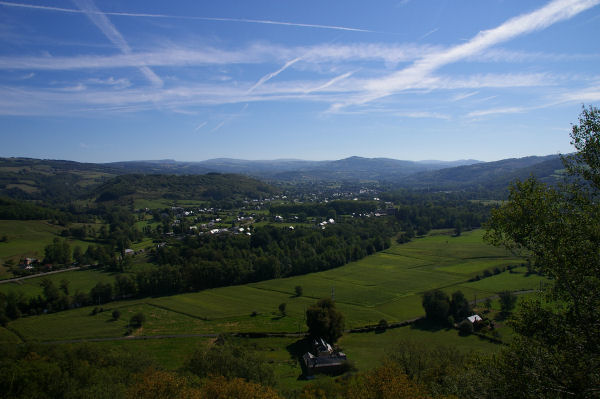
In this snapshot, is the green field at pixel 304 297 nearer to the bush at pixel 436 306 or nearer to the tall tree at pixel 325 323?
the bush at pixel 436 306

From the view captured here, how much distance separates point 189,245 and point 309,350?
159ft

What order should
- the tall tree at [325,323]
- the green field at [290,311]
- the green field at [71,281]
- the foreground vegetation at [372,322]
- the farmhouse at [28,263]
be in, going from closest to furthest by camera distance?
1. the foreground vegetation at [372,322]
2. the green field at [290,311]
3. the tall tree at [325,323]
4. the green field at [71,281]
5. the farmhouse at [28,263]

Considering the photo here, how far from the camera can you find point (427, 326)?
3697 cm

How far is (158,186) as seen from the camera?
180500 millimetres

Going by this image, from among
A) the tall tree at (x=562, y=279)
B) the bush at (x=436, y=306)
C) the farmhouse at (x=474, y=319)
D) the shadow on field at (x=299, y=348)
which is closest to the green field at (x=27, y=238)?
the shadow on field at (x=299, y=348)

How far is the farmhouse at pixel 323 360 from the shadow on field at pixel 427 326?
35.0ft

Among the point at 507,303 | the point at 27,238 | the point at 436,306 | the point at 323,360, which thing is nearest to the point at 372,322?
the point at 436,306

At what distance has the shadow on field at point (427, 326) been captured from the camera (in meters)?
36.2

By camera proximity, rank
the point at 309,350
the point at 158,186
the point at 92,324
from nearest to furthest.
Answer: the point at 309,350
the point at 92,324
the point at 158,186

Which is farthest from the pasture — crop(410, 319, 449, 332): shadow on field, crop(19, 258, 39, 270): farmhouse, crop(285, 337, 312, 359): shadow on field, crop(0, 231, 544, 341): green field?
crop(410, 319, 449, 332): shadow on field

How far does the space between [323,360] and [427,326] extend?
14047 millimetres

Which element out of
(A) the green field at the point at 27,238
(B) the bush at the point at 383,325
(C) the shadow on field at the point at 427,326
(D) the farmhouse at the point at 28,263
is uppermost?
(A) the green field at the point at 27,238

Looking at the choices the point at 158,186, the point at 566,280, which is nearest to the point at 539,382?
the point at 566,280

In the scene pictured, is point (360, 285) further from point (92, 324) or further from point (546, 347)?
point (546, 347)
